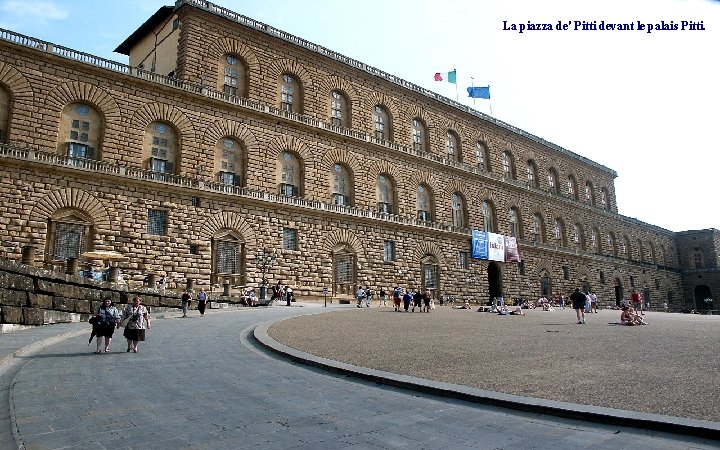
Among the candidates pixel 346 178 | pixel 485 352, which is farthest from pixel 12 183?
pixel 485 352

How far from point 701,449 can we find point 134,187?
74.2 feet

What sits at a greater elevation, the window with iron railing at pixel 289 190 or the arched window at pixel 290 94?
the arched window at pixel 290 94

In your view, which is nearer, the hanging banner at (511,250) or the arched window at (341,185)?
the arched window at (341,185)

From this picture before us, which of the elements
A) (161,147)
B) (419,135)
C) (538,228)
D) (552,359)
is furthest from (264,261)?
(538,228)

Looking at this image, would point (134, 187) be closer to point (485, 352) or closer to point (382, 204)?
point (382, 204)

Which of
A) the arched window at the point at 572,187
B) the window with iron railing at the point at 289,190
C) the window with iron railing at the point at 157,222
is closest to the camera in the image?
the window with iron railing at the point at 157,222

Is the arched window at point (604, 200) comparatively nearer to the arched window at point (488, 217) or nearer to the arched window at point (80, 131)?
the arched window at point (488, 217)

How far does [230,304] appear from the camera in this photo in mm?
21828

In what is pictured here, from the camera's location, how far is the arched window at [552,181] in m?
45.2

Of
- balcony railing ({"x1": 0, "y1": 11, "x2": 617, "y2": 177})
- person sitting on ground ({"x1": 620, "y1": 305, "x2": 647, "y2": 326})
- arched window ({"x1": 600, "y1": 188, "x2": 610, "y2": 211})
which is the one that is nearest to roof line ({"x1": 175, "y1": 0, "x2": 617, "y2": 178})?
balcony railing ({"x1": 0, "y1": 11, "x2": 617, "y2": 177})

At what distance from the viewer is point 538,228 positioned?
4262 cm

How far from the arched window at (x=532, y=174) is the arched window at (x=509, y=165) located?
2.33 m

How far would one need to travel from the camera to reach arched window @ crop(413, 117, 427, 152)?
1368 inches

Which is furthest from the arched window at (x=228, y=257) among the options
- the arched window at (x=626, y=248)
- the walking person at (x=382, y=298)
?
the arched window at (x=626, y=248)
